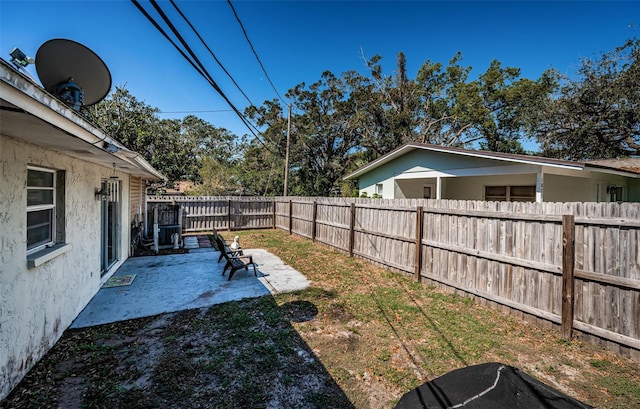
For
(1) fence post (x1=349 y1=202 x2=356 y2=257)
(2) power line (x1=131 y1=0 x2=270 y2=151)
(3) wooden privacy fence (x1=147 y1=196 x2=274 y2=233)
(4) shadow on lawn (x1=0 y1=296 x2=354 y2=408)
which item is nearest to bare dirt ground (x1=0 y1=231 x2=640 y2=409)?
(4) shadow on lawn (x1=0 y1=296 x2=354 y2=408)

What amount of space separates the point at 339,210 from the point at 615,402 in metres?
7.05

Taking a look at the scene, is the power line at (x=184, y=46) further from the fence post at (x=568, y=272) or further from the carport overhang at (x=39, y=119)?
the fence post at (x=568, y=272)

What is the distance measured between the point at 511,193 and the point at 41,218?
14.8 metres

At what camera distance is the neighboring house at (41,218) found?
2143mm

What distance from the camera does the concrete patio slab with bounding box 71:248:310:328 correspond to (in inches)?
180

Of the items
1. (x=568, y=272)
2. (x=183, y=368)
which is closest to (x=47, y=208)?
(x=183, y=368)

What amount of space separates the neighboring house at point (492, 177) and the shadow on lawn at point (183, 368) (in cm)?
866

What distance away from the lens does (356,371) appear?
3.11 meters

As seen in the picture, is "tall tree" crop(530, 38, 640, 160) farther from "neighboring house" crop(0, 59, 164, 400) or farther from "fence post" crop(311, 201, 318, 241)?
"neighboring house" crop(0, 59, 164, 400)

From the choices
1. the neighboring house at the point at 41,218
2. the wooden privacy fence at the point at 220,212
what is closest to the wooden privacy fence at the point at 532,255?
the neighboring house at the point at 41,218

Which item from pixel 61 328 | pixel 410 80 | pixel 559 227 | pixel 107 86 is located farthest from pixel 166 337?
pixel 410 80

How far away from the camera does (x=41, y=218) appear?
3.46 meters

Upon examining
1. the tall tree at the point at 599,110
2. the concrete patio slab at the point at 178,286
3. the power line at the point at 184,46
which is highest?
the tall tree at the point at 599,110

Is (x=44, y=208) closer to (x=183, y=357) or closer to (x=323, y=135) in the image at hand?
(x=183, y=357)
